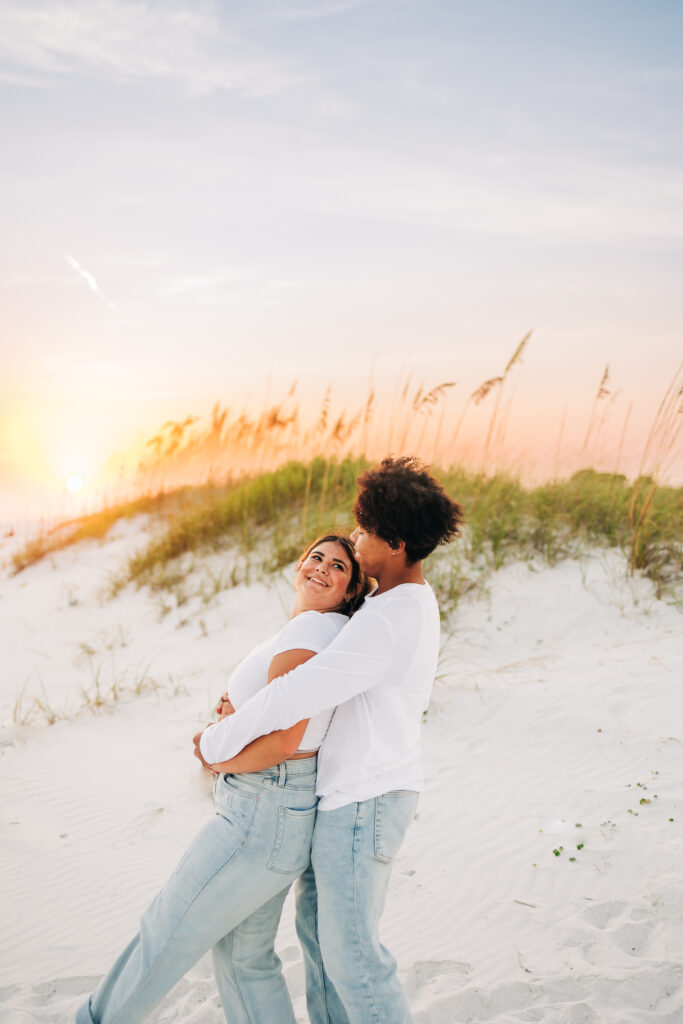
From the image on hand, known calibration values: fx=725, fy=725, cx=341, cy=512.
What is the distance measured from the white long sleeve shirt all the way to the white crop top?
0.05 m

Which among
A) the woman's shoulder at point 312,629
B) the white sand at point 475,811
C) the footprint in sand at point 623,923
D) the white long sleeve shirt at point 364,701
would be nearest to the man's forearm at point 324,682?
the white long sleeve shirt at point 364,701

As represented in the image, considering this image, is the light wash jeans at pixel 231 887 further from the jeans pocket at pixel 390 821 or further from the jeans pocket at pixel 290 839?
the jeans pocket at pixel 390 821

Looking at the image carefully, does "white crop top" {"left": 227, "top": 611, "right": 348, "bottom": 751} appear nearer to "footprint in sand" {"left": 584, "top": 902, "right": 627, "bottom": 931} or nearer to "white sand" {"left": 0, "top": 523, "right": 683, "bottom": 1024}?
"white sand" {"left": 0, "top": 523, "right": 683, "bottom": 1024}

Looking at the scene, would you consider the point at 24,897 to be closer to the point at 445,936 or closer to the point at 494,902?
the point at 445,936

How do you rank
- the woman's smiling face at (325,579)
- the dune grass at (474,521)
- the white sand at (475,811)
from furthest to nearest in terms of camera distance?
the dune grass at (474,521)
the white sand at (475,811)
the woman's smiling face at (325,579)

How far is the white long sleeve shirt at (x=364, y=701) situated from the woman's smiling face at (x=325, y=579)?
0.59ft

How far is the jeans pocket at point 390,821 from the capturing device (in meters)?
1.95

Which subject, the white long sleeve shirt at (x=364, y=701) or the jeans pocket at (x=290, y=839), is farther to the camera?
the jeans pocket at (x=290, y=839)

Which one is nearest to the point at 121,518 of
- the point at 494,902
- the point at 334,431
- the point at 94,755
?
the point at 334,431

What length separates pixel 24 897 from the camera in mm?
3723

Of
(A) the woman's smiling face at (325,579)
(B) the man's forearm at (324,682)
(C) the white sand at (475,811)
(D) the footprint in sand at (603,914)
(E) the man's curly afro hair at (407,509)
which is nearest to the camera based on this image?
(B) the man's forearm at (324,682)

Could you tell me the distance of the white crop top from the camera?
199 cm

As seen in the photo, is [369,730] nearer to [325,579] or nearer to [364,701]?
[364,701]

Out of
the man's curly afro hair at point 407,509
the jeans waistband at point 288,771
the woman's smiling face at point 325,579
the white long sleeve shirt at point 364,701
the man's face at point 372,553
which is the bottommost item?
the jeans waistband at point 288,771
